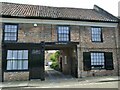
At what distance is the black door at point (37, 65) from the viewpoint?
1485 cm

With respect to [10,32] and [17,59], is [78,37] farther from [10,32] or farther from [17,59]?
[10,32]

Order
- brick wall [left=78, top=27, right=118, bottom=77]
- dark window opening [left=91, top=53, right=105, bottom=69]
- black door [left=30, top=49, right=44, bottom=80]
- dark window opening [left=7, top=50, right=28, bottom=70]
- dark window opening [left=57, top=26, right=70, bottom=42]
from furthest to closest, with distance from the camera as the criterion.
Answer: dark window opening [left=91, top=53, right=105, bottom=69], brick wall [left=78, top=27, right=118, bottom=77], dark window opening [left=57, top=26, right=70, bottom=42], black door [left=30, top=49, right=44, bottom=80], dark window opening [left=7, top=50, right=28, bottom=70]

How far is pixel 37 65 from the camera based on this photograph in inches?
591

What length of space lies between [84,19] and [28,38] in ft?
18.5

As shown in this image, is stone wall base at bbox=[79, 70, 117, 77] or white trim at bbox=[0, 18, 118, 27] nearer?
white trim at bbox=[0, 18, 118, 27]

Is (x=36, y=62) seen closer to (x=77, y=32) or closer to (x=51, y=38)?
(x=51, y=38)

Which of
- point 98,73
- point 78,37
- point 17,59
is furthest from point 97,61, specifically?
point 17,59

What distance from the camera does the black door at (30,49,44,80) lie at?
14.9 m

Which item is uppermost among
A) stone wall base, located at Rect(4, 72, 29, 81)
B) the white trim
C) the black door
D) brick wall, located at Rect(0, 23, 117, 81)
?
the white trim

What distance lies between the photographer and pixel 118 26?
17547 mm

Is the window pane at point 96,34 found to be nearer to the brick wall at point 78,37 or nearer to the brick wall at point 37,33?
the brick wall at point 78,37

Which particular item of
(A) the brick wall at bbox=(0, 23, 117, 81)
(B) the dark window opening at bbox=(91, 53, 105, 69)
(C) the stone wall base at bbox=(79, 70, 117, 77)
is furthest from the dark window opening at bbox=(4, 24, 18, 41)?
(B) the dark window opening at bbox=(91, 53, 105, 69)

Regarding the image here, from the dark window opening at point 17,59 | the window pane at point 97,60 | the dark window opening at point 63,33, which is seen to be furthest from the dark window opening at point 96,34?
the dark window opening at point 17,59

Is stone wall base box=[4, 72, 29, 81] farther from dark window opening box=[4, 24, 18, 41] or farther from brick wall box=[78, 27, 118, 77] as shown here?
brick wall box=[78, 27, 118, 77]
